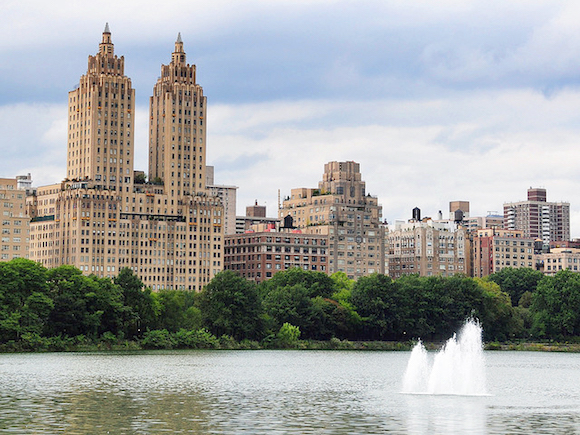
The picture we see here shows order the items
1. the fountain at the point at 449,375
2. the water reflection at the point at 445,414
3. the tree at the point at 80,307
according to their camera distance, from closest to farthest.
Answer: the water reflection at the point at 445,414
the fountain at the point at 449,375
the tree at the point at 80,307

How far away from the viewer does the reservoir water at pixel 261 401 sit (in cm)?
7231

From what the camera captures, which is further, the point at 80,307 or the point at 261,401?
the point at 80,307

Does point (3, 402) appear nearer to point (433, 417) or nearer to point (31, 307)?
point (433, 417)

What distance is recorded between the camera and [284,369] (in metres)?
142

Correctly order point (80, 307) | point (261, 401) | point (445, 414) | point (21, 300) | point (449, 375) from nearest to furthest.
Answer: point (445, 414) → point (261, 401) → point (449, 375) → point (21, 300) → point (80, 307)

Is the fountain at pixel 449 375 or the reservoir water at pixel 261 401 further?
the fountain at pixel 449 375

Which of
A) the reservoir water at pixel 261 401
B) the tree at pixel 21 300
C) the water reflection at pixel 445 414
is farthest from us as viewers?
the tree at pixel 21 300

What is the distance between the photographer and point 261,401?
296 ft

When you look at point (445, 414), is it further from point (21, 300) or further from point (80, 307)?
point (80, 307)

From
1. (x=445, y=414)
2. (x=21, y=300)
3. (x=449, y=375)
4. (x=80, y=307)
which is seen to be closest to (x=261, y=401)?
(x=445, y=414)

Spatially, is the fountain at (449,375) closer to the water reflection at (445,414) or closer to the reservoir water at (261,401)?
the reservoir water at (261,401)

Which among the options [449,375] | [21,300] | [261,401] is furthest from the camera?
[21,300]

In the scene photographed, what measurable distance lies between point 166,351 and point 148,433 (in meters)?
132

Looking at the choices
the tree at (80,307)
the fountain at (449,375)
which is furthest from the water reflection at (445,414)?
the tree at (80,307)
